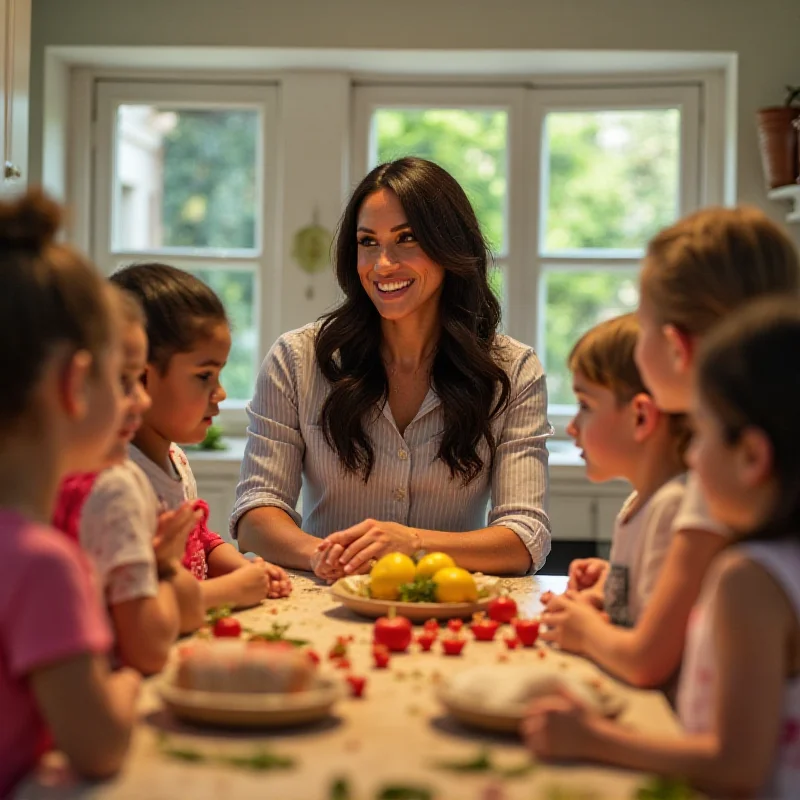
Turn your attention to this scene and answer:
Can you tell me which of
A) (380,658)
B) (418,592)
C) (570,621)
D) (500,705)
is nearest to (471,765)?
(500,705)

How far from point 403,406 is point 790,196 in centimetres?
221

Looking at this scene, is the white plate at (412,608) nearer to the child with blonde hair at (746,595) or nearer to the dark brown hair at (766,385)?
the child with blonde hair at (746,595)

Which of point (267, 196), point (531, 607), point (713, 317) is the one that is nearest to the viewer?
point (713, 317)

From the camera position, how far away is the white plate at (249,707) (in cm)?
126

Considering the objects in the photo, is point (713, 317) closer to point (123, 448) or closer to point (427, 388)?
point (123, 448)

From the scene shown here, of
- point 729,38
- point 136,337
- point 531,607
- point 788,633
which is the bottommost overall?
point 531,607

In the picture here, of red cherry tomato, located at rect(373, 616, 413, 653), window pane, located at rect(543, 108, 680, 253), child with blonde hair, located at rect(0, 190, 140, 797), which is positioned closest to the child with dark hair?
red cherry tomato, located at rect(373, 616, 413, 653)

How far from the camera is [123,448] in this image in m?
1.53

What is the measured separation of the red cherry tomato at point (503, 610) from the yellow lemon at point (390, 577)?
146 mm

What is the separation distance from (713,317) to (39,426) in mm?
795

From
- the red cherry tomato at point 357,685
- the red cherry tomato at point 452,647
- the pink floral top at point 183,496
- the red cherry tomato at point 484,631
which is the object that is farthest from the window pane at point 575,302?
the red cherry tomato at point 357,685

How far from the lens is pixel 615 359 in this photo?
171cm

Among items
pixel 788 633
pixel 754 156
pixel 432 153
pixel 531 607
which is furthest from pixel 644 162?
pixel 788 633

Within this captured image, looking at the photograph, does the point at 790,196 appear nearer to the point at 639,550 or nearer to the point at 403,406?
the point at 403,406
